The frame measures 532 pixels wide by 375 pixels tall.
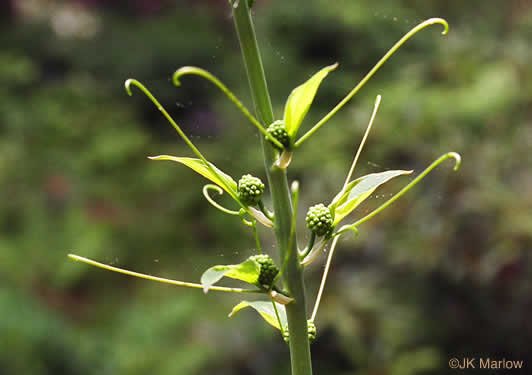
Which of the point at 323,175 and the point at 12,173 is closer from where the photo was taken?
the point at 323,175

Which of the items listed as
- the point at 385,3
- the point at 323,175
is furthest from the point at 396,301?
the point at 385,3

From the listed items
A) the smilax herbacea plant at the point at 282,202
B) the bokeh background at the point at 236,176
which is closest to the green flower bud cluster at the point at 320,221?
the smilax herbacea plant at the point at 282,202

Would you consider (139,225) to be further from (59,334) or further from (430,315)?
(430,315)

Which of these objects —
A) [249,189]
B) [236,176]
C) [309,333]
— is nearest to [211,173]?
[249,189]

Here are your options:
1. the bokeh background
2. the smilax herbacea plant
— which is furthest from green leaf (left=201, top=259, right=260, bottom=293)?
the bokeh background

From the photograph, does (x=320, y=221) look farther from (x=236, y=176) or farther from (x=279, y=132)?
(x=236, y=176)
